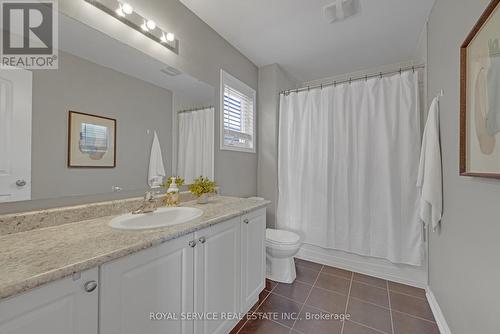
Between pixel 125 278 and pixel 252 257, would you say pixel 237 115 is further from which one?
pixel 125 278

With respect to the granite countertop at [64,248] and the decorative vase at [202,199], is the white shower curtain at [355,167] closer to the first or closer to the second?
the decorative vase at [202,199]

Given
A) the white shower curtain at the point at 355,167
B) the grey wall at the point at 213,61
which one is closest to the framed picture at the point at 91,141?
the grey wall at the point at 213,61

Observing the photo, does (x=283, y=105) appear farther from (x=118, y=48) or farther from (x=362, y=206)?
(x=118, y=48)

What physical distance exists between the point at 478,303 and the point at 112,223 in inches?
73.7

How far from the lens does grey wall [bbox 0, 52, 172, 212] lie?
0.98 metres

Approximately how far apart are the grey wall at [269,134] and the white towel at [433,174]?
1.52 metres

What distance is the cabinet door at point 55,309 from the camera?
0.55 metres

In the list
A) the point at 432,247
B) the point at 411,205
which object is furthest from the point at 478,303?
the point at 411,205

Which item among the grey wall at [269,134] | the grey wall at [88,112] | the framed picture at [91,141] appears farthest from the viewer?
the grey wall at [269,134]

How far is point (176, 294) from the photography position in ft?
3.27


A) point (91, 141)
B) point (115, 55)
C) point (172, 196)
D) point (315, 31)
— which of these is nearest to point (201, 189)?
point (172, 196)

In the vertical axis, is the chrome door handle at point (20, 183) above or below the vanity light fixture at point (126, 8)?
below

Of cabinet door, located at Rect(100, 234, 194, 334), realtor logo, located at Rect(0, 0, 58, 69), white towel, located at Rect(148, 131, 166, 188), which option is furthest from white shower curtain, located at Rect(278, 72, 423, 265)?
realtor logo, located at Rect(0, 0, 58, 69)

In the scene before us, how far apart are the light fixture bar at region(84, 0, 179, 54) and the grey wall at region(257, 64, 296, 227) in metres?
1.36
